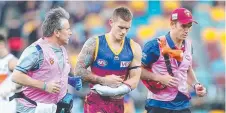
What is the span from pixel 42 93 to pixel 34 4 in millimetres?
8009

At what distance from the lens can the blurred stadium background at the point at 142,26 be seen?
51.7 ft

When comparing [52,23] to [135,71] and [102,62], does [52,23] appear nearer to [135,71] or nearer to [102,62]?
[102,62]

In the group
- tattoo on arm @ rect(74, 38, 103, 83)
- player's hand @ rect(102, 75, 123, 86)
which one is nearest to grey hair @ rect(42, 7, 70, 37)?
tattoo on arm @ rect(74, 38, 103, 83)

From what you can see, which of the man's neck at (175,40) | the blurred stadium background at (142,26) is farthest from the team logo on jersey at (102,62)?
the blurred stadium background at (142,26)

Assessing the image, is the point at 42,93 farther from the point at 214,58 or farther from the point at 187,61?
the point at 214,58

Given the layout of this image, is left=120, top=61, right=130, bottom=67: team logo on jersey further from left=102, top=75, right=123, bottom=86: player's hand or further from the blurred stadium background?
the blurred stadium background

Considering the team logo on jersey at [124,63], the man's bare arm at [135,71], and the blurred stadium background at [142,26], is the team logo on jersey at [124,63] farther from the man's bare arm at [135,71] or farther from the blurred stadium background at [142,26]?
the blurred stadium background at [142,26]

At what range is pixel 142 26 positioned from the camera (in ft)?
54.0

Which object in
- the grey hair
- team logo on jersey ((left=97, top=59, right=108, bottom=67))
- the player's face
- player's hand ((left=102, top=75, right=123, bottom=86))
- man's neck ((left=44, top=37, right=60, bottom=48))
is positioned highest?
the grey hair

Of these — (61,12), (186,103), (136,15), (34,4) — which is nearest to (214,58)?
(136,15)

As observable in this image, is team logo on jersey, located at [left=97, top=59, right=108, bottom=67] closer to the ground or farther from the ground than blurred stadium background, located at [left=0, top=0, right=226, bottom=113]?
farther from the ground

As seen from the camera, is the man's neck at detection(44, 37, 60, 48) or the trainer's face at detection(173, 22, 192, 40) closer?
the man's neck at detection(44, 37, 60, 48)

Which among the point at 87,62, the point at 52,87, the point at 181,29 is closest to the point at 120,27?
the point at 87,62

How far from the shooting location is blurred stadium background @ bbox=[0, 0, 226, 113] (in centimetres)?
1577
